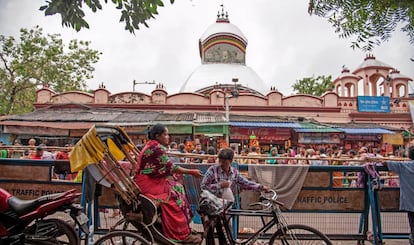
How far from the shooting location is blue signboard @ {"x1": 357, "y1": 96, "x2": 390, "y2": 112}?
19.0 metres

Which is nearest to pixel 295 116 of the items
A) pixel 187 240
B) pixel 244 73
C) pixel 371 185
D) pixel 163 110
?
pixel 163 110

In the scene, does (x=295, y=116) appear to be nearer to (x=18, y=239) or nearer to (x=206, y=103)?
(x=206, y=103)

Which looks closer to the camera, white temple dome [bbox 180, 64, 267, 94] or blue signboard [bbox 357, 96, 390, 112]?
blue signboard [bbox 357, 96, 390, 112]

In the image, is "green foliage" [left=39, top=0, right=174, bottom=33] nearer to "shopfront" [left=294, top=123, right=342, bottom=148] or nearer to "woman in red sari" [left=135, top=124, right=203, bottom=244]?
"woman in red sari" [left=135, top=124, right=203, bottom=244]

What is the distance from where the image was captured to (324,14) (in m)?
3.32

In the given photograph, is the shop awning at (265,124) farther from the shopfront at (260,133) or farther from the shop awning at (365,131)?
the shop awning at (365,131)

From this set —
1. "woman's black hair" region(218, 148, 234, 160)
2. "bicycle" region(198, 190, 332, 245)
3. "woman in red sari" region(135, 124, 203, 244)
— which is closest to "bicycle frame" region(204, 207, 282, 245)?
"bicycle" region(198, 190, 332, 245)

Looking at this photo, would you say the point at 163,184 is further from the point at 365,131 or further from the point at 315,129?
the point at 365,131

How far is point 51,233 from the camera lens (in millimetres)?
3174

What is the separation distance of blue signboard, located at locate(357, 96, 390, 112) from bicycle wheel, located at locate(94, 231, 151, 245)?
18297mm

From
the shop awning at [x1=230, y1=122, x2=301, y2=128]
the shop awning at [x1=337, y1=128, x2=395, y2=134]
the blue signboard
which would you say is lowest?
the shop awning at [x1=337, y1=128, x2=395, y2=134]

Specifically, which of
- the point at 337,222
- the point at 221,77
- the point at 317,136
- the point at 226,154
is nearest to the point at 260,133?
Result: the point at 317,136

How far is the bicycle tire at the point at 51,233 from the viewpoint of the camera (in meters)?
3.11

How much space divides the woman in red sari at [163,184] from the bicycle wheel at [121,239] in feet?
0.83
